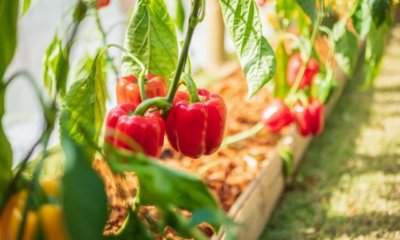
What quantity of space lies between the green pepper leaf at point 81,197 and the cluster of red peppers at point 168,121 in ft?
1.05

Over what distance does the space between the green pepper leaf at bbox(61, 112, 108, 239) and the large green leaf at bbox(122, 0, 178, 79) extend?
573 mm

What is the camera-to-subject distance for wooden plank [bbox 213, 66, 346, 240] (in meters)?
1.59

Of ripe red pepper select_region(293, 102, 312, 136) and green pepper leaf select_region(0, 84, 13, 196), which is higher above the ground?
green pepper leaf select_region(0, 84, 13, 196)

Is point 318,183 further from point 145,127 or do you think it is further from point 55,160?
point 145,127

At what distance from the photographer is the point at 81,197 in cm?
59

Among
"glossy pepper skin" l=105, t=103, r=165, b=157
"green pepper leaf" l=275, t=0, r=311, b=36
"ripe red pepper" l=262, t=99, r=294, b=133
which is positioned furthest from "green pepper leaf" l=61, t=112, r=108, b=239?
"ripe red pepper" l=262, t=99, r=294, b=133

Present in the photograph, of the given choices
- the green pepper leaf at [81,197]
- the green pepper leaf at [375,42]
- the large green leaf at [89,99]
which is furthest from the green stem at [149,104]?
the green pepper leaf at [375,42]

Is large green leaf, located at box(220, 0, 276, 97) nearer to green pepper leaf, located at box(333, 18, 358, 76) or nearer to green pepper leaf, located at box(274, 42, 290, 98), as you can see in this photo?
green pepper leaf, located at box(333, 18, 358, 76)

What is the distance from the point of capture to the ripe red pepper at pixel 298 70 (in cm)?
190

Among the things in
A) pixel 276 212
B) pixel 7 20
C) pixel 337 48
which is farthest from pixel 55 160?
pixel 7 20

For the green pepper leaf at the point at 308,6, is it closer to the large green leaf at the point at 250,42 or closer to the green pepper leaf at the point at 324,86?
the large green leaf at the point at 250,42

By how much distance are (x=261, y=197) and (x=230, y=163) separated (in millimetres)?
289

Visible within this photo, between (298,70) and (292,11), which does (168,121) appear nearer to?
(292,11)

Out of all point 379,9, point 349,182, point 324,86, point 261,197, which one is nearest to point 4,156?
point 379,9
